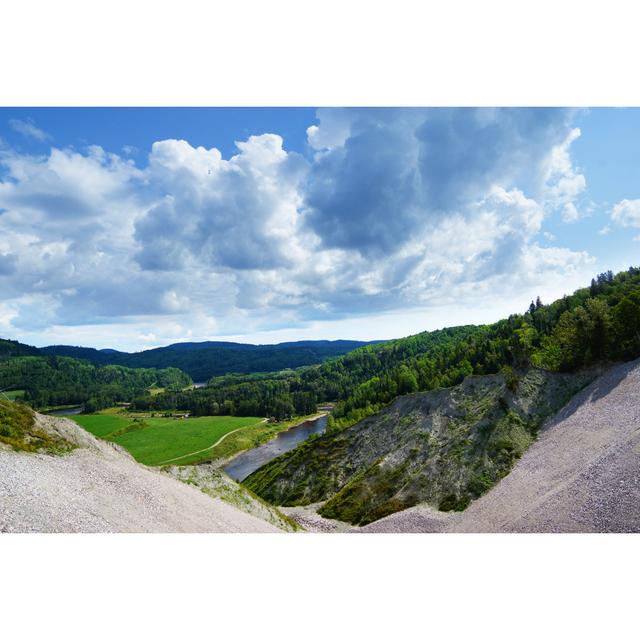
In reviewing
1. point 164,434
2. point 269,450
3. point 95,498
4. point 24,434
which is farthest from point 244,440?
point 95,498

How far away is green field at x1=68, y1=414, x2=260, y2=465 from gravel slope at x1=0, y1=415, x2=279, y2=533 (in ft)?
242

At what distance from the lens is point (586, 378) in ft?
164

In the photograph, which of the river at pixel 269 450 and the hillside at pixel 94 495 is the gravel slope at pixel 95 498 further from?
the river at pixel 269 450

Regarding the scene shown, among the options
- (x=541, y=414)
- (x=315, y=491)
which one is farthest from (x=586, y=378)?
(x=315, y=491)

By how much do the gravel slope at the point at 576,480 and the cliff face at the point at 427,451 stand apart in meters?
2.07

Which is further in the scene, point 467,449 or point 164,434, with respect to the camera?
point 164,434

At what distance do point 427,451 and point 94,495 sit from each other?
4032cm

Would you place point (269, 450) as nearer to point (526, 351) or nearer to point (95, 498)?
point (526, 351)

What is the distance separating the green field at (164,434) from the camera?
109000 millimetres

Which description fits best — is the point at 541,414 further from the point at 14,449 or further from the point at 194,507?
the point at 14,449

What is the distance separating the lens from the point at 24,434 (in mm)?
29797

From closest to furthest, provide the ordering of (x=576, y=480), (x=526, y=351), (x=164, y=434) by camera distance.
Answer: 1. (x=576, y=480)
2. (x=526, y=351)
3. (x=164, y=434)

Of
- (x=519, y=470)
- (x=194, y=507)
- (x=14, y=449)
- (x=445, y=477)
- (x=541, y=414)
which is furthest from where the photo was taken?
(x=541, y=414)

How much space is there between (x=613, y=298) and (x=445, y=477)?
65.7 meters
